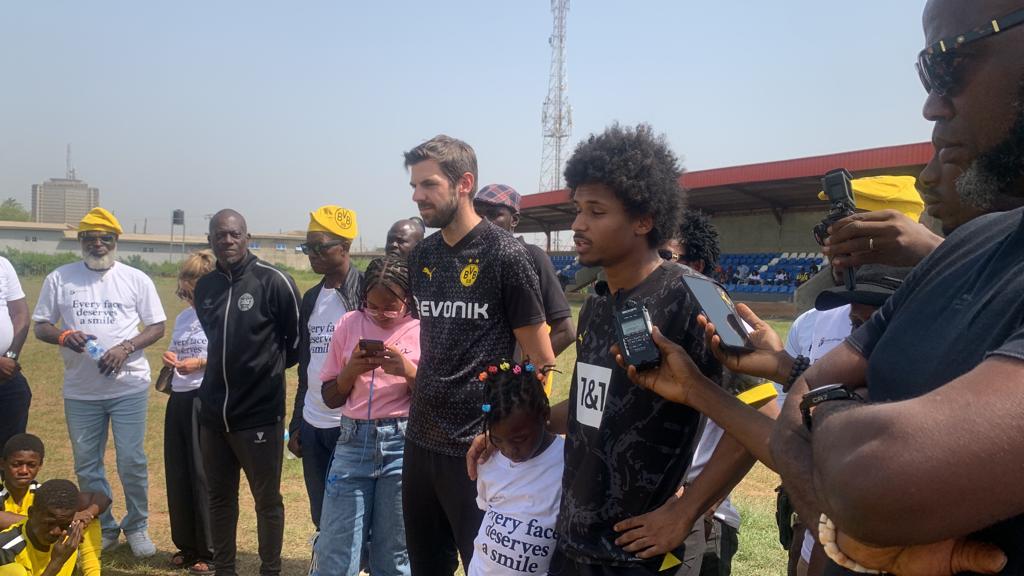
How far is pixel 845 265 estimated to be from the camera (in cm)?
185

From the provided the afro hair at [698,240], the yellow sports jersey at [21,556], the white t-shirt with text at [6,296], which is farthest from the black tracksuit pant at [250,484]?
the afro hair at [698,240]

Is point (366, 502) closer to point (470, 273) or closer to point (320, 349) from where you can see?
point (320, 349)

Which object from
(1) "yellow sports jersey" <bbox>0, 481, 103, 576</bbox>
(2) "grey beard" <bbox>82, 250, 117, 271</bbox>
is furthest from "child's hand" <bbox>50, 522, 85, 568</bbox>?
(2) "grey beard" <bbox>82, 250, 117, 271</bbox>

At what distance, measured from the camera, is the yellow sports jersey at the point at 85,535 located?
14.0 ft

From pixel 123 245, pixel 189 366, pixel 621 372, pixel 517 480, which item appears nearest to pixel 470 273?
pixel 517 480

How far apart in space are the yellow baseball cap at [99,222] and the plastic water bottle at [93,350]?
0.96 m

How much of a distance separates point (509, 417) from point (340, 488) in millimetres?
1304

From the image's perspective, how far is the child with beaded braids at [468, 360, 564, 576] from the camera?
2.58 meters

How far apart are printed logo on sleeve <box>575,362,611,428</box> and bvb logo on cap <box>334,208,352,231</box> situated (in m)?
2.79

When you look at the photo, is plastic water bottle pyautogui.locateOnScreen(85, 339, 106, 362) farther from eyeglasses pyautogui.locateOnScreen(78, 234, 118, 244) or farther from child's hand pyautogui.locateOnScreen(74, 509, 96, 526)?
child's hand pyautogui.locateOnScreen(74, 509, 96, 526)

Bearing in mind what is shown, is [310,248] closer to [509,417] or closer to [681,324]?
[509,417]

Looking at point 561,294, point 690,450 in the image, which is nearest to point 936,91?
point 690,450

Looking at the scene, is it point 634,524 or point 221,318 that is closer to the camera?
point 634,524

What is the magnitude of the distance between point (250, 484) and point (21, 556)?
125 centimetres
